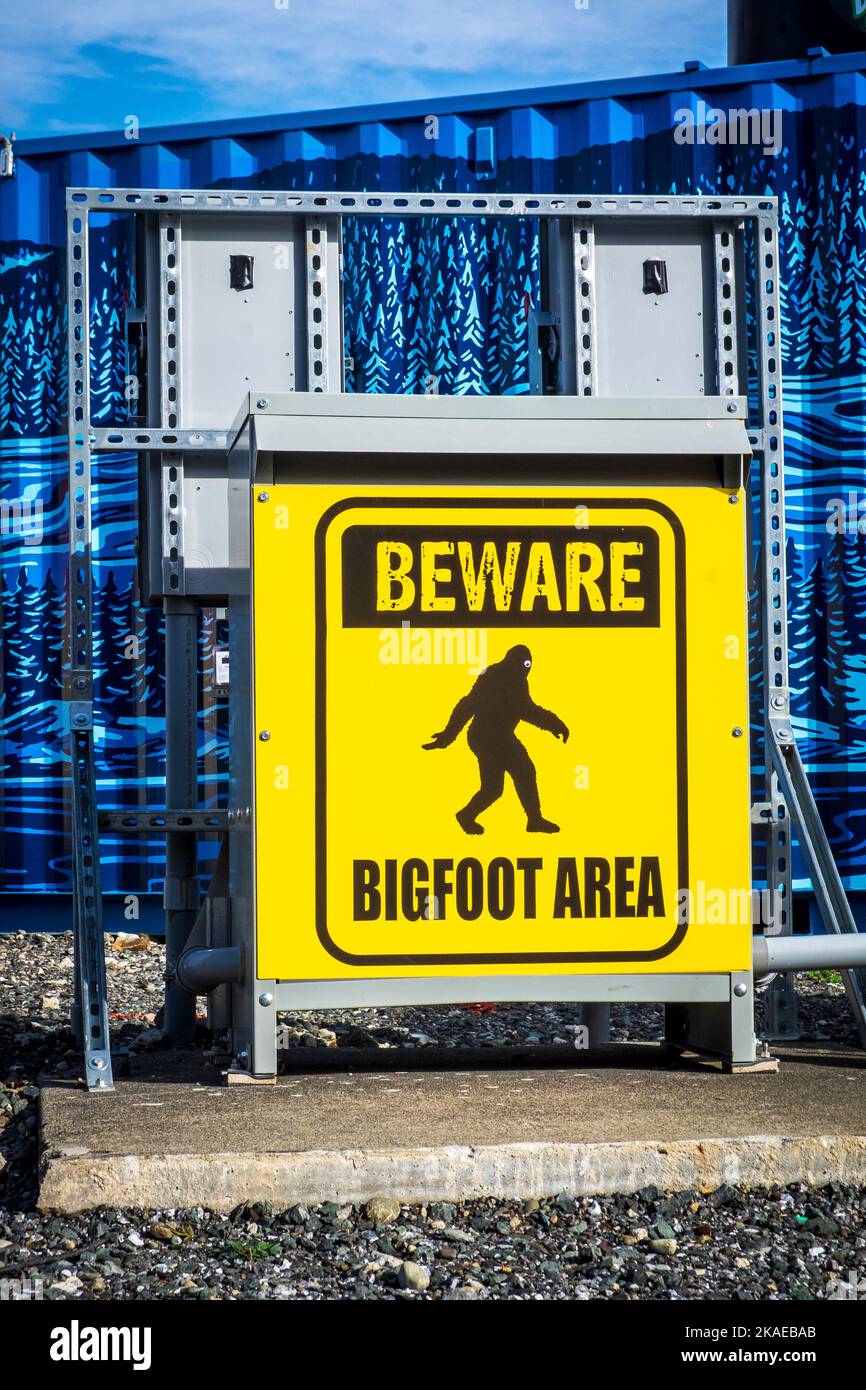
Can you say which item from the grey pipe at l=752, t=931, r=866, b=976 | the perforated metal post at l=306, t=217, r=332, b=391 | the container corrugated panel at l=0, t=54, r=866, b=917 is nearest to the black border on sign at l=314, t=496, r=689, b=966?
the grey pipe at l=752, t=931, r=866, b=976

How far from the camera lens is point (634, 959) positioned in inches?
117

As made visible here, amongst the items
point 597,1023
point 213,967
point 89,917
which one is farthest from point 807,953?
point 89,917

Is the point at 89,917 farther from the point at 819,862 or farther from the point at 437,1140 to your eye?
the point at 819,862

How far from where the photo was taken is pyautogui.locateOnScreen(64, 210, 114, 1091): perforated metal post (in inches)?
124

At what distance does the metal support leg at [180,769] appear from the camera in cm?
388

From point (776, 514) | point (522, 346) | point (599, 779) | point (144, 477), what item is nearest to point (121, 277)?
point (522, 346)

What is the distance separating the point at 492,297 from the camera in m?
5.74

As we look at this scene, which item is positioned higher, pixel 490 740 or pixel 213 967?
pixel 490 740

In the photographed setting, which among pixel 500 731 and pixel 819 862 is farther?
pixel 819 862

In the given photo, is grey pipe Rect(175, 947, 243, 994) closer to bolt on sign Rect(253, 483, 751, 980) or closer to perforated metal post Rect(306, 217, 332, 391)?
bolt on sign Rect(253, 483, 751, 980)

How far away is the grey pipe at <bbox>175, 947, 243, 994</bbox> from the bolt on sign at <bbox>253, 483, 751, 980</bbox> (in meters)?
0.21

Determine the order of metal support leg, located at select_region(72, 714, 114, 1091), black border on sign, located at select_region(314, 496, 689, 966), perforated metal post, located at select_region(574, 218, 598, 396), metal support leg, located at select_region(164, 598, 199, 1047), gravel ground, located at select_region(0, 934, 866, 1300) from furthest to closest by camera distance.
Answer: metal support leg, located at select_region(164, 598, 199, 1047) < perforated metal post, located at select_region(574, 218, 598, 396) < metal support leg, located at select_region(72, 714, 114, 1091) < black border on sign, located at select_region(314, 496, 689, 966) < gravel ground, located at select_region(0, 934, 866, 1300)

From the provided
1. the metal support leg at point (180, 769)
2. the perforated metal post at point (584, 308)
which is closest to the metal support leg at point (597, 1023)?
the metal support leg at point (180, 769)

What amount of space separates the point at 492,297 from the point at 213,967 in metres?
3.51
